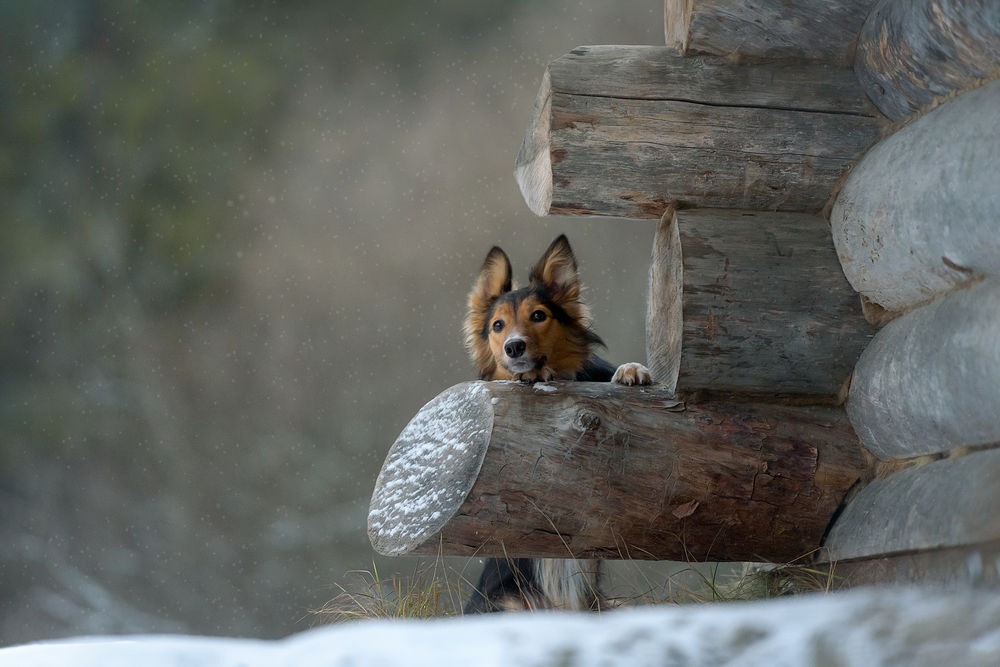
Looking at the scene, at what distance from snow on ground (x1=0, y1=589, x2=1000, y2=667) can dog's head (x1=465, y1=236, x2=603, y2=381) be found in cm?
216

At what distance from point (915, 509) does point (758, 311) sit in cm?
60

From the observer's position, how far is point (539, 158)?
2.45 metres

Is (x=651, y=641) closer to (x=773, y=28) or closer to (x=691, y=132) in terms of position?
(x=691, y=132)

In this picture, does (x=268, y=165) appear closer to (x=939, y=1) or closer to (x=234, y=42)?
(x=234, y=42)

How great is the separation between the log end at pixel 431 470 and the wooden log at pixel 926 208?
982 millimetres

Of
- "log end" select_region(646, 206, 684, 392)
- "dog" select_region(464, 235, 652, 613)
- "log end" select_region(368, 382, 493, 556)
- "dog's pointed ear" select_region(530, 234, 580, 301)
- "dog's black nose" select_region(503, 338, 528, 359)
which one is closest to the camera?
"log end" select_region(368, 382, 493, 556)

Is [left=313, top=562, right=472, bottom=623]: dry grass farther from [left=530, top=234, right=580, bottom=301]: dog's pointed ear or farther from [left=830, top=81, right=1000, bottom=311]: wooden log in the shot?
[left=830, top=81, right=1000, bottom=311]: wooden log

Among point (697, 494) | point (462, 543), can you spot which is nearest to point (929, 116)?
point (697, 494)

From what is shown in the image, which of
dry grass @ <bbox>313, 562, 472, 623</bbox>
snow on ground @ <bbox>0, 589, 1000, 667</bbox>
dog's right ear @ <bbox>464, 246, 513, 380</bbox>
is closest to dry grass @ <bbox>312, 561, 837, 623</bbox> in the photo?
dry grass @ <bbox>313, 562, 472, 623</bbox>

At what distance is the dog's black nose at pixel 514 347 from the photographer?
9.36 feet

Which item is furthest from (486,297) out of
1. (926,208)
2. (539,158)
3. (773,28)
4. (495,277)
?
(926,208)

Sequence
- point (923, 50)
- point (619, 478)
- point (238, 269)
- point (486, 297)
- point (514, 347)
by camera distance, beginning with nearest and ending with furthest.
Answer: point (923, 50) → point (619, 478) → point (514, 347) → point (486, 297) → point (238, 269)

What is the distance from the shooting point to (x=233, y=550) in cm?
652

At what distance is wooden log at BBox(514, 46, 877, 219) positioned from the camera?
2311 mm
